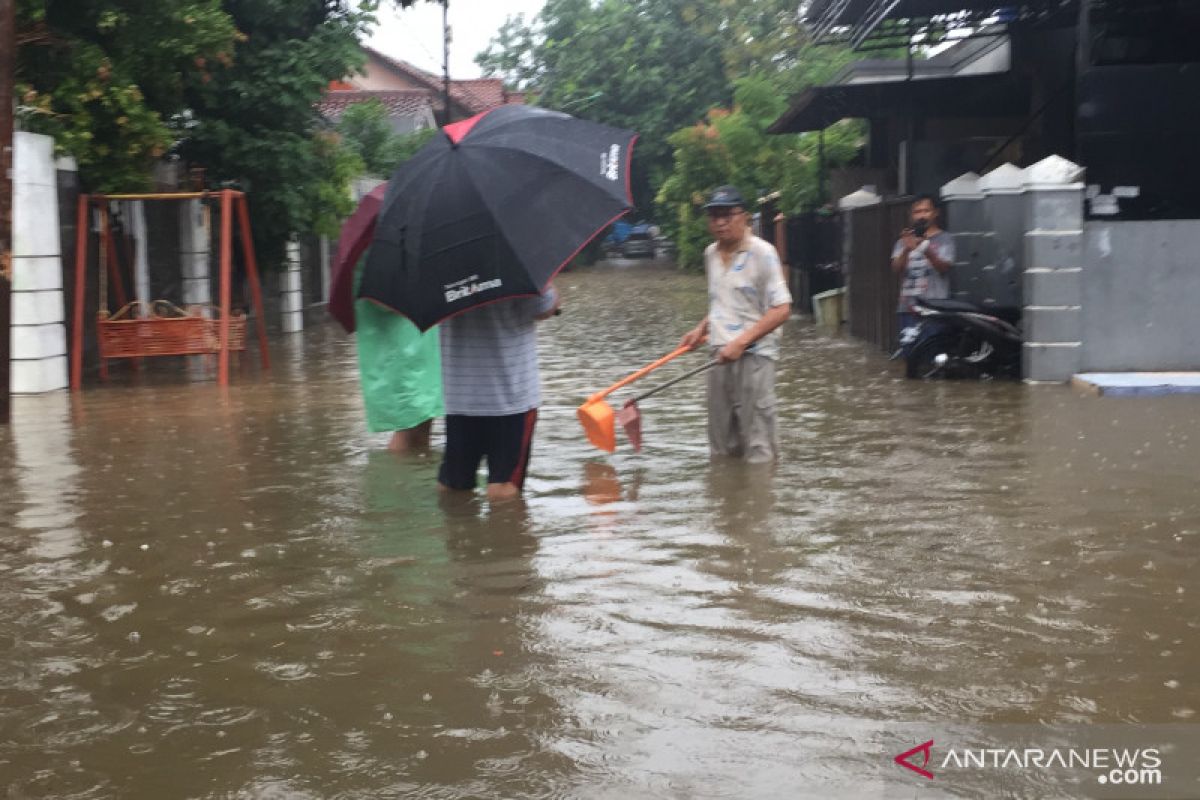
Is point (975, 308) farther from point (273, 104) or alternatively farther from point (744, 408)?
point (273, 104)

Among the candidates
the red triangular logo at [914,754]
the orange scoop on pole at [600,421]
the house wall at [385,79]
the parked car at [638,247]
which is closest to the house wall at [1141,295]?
the orange scoop on pole at [600,421]

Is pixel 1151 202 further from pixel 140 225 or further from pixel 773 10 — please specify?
pixel 773 10

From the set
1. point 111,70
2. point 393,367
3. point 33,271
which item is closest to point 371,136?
point 111,70

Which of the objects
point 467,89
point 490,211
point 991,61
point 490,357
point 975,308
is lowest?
point 490,357

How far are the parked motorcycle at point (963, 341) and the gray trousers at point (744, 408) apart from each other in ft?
15.9

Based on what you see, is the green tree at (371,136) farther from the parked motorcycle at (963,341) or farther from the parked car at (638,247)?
the parked car at (638,247)

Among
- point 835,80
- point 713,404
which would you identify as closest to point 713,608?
point 713,404

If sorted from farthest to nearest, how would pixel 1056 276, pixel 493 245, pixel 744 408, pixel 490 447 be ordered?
pixel 1056 276 < pixel 744 408 < pixel 490 447 < pixel 493 245

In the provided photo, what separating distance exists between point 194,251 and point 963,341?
9734mm

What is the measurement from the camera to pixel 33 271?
1330 centimetres

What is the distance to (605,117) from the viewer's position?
167 feet

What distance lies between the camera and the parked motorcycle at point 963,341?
12.9 metres

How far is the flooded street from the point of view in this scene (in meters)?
4.10

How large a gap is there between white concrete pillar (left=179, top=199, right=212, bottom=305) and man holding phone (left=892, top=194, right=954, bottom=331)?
875cm
